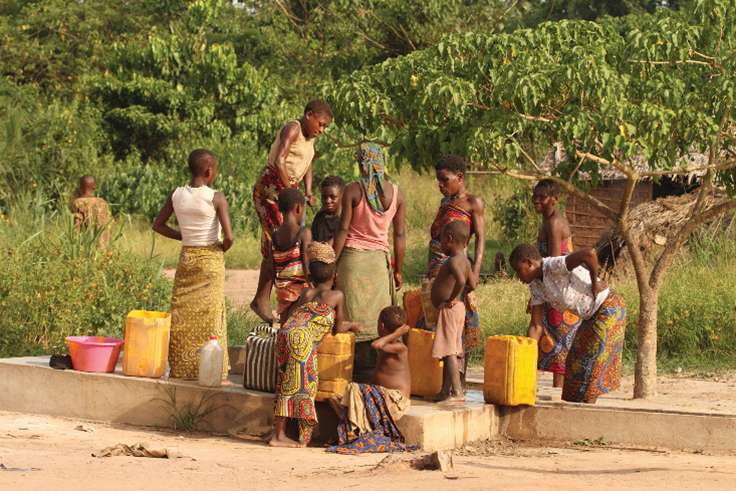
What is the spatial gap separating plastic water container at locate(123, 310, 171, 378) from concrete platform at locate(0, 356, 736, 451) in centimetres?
10

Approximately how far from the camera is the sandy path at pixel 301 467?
389 cm

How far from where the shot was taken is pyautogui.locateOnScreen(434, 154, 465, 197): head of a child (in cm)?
550

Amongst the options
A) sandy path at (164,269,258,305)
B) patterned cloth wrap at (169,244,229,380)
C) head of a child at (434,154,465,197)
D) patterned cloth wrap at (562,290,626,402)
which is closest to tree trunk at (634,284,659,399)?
patterned cloth wrap at (562,290,626,402)

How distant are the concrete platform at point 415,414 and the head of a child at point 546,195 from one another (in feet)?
4.45

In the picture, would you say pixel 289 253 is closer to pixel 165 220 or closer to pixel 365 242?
pixel 365 242

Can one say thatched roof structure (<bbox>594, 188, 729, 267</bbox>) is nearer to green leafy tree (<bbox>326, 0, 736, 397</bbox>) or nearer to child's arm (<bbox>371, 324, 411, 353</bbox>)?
green leafy tree (<bbox>326, 0, 736, 397</bbox>)

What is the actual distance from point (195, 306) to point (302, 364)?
3.69 feet

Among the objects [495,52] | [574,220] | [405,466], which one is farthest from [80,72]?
[405,466]

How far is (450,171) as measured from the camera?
5.50 metres

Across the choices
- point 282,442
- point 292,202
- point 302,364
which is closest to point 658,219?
point 292,202

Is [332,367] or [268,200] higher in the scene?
[268,200]

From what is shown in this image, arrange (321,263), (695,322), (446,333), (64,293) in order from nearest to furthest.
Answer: (321,263) < (446,333) < (64,293) < (695,322)

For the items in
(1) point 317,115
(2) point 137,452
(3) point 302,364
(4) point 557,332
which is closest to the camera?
(2) point 137,452

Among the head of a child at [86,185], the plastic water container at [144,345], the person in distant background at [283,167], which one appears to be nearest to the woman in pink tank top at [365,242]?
the person in distant background at [283,167]
